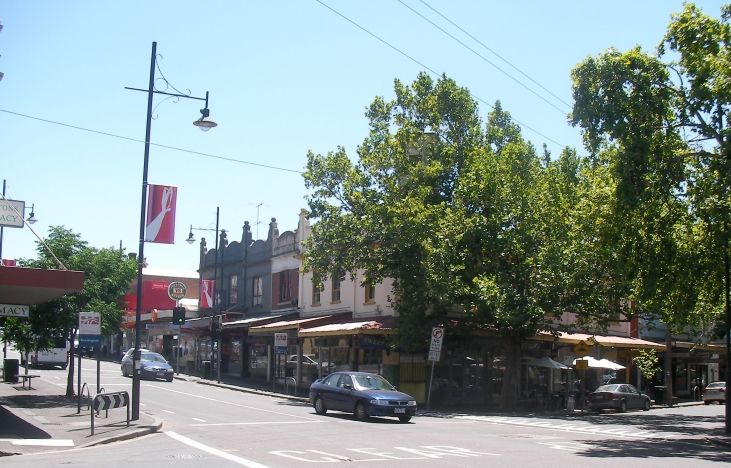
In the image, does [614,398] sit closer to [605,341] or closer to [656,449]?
[605,341]

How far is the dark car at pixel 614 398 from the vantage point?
120 ft

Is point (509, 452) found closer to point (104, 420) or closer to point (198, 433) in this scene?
point (198, 433)

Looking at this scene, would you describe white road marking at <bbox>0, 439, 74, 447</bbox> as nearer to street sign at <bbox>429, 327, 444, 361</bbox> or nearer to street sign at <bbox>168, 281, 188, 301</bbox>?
street sign at <bbox>429, 327, 444, 361</bbox>

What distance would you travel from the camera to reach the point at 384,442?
18328 millimetres

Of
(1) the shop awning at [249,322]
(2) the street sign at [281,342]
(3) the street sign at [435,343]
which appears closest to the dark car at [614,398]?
(3) the street sign at [435,343]

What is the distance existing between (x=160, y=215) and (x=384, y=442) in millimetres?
8428

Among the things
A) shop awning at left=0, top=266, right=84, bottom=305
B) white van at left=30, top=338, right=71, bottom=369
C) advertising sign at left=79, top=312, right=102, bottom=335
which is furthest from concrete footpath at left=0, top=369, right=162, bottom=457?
white van at left=30, top=338, right=71, bottom=369

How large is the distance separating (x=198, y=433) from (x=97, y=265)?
37.8ft

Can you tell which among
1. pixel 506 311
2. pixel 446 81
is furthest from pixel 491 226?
pixel 446 81

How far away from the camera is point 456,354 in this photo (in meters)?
37.3

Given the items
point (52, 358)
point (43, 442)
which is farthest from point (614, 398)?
point (52, 358)

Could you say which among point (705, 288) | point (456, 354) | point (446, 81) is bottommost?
point (456, 354)

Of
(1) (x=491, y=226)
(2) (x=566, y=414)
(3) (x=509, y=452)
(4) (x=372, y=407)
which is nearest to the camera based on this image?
(3) (x=509, y=452)

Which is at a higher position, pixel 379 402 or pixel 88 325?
pixel 88 325
